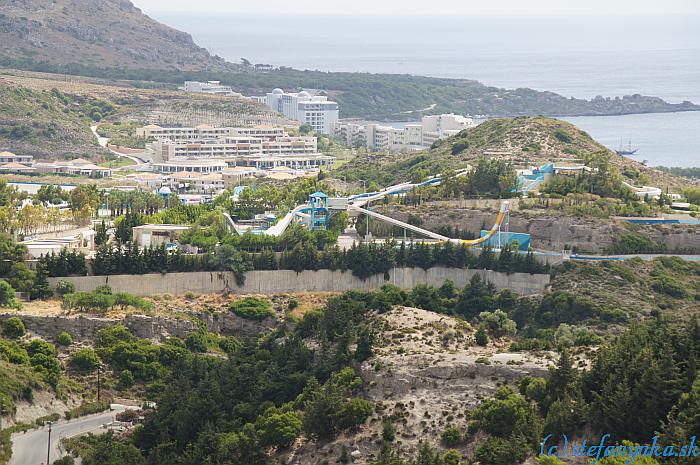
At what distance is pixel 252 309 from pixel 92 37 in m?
111

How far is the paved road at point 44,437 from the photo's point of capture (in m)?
44.4

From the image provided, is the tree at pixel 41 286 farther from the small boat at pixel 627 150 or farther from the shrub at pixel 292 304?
the small boat at pixel 627 150

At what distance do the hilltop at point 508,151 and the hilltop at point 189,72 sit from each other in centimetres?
6203

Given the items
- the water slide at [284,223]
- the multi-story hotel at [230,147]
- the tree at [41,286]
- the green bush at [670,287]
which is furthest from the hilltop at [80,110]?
the green bush at [670,287]

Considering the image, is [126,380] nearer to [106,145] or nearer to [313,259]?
[313,259]

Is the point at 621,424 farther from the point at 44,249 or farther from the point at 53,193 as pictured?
the point at 53,193

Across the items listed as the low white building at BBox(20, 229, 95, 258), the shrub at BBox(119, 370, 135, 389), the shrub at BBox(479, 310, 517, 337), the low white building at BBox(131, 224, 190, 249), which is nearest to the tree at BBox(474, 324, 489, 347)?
the shrub at BBox(479, 310, 517, 337)

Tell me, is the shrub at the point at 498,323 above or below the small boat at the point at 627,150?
above

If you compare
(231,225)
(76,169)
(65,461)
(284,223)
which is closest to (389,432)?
(65,461)

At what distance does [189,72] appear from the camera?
15725 centimetres

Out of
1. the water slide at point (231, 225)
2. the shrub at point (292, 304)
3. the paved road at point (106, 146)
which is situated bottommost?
the paved road at point (106, 146)

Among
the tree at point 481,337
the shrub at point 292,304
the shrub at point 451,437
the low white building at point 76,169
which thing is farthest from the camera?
the low white building at point 76,169

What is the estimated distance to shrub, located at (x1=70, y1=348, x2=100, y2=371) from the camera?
51.7 meters

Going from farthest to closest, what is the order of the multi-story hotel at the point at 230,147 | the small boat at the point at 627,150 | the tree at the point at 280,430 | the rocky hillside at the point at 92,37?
1. the rocky hillside at the point at 92,37
2. the small boat at the point at 627,150
3. the multi-story hotel at the point at 230,147
4. the tree at the point at 280,430
